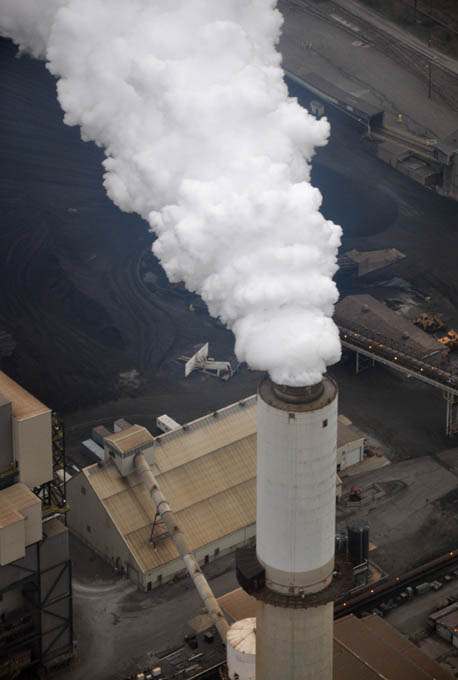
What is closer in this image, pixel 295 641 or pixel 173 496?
pixel 295 641

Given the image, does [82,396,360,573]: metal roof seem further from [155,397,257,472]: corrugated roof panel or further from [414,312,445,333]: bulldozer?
[414,312,445,333]: bulldozer

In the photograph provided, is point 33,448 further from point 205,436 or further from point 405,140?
point 405,140

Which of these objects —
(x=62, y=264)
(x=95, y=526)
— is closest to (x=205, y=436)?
(x=95, y=526)

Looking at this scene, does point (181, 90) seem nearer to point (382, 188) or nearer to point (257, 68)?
point (257, 68)

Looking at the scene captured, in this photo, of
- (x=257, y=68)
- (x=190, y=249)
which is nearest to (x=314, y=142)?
(x=257, y=68)

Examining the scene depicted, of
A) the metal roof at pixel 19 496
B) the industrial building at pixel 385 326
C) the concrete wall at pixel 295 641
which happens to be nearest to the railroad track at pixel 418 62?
the industrial building at pixel 385 326

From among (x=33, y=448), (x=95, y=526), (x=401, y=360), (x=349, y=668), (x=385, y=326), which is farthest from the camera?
(x=385, y=326)
